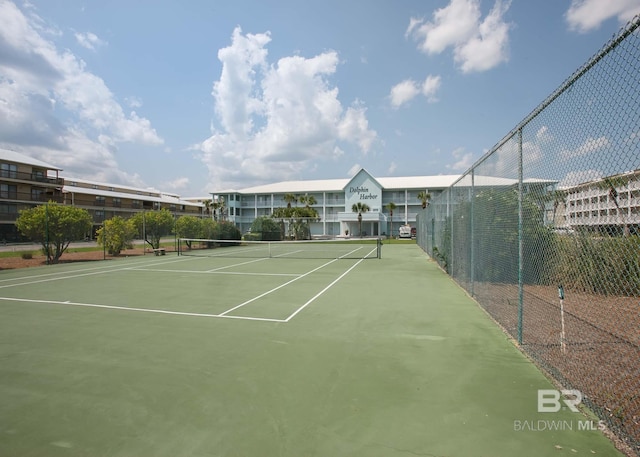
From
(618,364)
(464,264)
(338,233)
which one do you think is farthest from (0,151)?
(618,364)

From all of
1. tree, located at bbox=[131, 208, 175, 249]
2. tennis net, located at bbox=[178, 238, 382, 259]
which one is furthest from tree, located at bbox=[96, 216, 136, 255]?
tennis net, located at bbox=[178, 238, 382, 259]

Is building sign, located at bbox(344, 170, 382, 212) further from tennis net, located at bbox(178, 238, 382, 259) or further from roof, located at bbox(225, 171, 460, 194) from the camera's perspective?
tennis net, located at bbox(178, 238, 382, 259)

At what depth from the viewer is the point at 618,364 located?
466 cm

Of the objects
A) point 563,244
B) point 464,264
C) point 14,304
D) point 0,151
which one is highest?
point 0,151

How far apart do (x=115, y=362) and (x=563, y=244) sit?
22.6 ft

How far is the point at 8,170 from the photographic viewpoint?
152 ft

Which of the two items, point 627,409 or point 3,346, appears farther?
point 3,346

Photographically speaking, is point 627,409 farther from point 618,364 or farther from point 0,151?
point 0,151

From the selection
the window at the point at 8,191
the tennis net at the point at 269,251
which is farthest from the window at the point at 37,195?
the tennis net at the point at 269,251

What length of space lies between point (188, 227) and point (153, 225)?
2.90 m

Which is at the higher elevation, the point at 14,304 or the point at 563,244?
the point at 563,244

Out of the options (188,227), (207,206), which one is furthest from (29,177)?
(188,227)

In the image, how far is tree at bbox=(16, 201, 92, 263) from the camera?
20.4m

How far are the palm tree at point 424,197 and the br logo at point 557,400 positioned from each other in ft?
191
